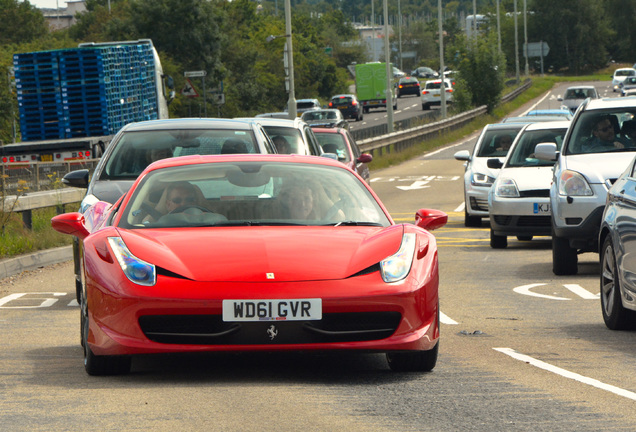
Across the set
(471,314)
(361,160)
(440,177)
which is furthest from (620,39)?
(471,314)

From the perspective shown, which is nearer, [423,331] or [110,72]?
[423,331]

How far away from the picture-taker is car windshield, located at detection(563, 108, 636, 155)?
45.2 feet

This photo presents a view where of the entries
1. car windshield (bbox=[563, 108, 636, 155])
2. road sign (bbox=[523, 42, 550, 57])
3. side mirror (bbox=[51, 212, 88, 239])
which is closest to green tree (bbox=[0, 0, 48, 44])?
road sign (bbox=[523, 42, 550, 57])

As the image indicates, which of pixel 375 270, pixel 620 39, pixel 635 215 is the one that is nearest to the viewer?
pixel 375 270

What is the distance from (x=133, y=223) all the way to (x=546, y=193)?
9942mm

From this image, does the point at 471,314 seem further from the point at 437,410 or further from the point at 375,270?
the point at 437,410

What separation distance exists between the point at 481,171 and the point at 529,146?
2.21 meters

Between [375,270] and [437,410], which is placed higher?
[375,270]

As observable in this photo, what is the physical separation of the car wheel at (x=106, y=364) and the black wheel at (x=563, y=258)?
282 inches

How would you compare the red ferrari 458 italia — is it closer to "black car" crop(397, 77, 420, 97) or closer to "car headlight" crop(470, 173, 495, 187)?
"car headlight" crop(470, 173, 495, 187)

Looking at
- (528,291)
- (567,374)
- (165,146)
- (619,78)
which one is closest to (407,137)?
(528,291)

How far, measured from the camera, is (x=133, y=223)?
744 cm

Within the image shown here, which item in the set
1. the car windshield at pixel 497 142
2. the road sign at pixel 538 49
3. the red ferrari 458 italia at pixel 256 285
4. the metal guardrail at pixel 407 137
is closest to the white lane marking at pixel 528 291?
the red ferrari 458 italia at pixel 256 285

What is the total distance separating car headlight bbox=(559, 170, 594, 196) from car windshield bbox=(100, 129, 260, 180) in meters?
3.41
